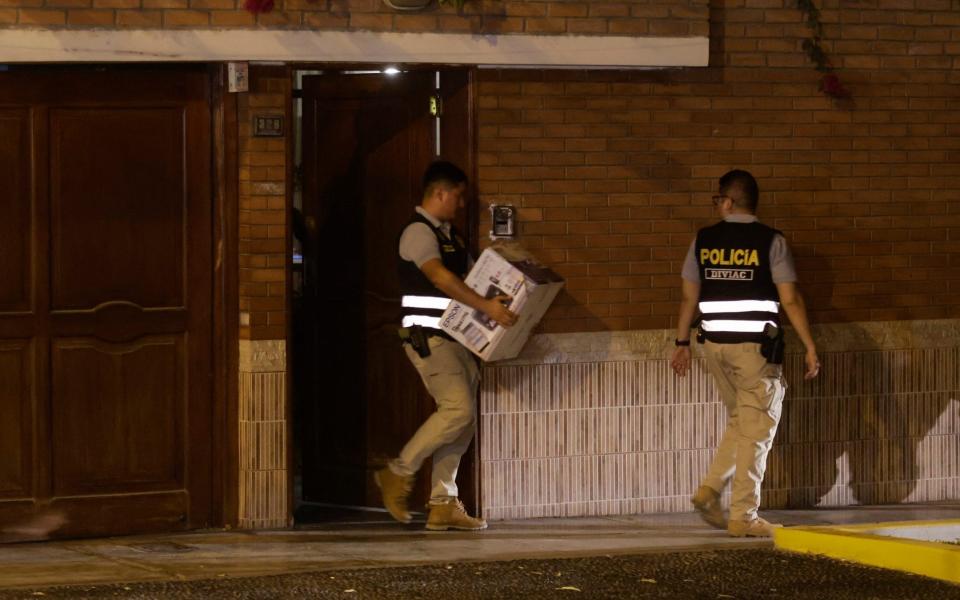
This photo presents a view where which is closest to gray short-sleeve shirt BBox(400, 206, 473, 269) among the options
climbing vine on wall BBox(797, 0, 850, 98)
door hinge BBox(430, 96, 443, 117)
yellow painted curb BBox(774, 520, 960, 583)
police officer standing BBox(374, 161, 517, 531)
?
police officer standing BBox(374, 161, 517, 531)

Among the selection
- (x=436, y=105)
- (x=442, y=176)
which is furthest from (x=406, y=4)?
(x=442, y=176)

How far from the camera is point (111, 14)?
862 cm

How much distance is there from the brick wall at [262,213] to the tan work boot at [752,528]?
269 cm

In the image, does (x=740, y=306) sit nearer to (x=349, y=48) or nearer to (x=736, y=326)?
(x=736, y=326)

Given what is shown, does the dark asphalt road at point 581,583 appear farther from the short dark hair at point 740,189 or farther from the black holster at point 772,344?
the short dark hair at point 740,189

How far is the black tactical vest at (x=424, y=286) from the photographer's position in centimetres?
902

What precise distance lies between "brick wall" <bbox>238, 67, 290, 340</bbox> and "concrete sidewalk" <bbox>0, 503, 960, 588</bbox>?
1162mm

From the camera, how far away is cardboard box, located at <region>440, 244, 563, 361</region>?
8.88 meters

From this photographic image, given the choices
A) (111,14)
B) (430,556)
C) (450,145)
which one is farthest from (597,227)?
(111,14)

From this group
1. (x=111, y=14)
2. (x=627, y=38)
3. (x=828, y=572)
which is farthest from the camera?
(x=627, y=38)

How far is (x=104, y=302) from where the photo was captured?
8.88m

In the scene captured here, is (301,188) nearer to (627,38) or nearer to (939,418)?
(627,38)

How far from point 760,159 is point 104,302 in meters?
3.90

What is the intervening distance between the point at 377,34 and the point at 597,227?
1.70 metres
